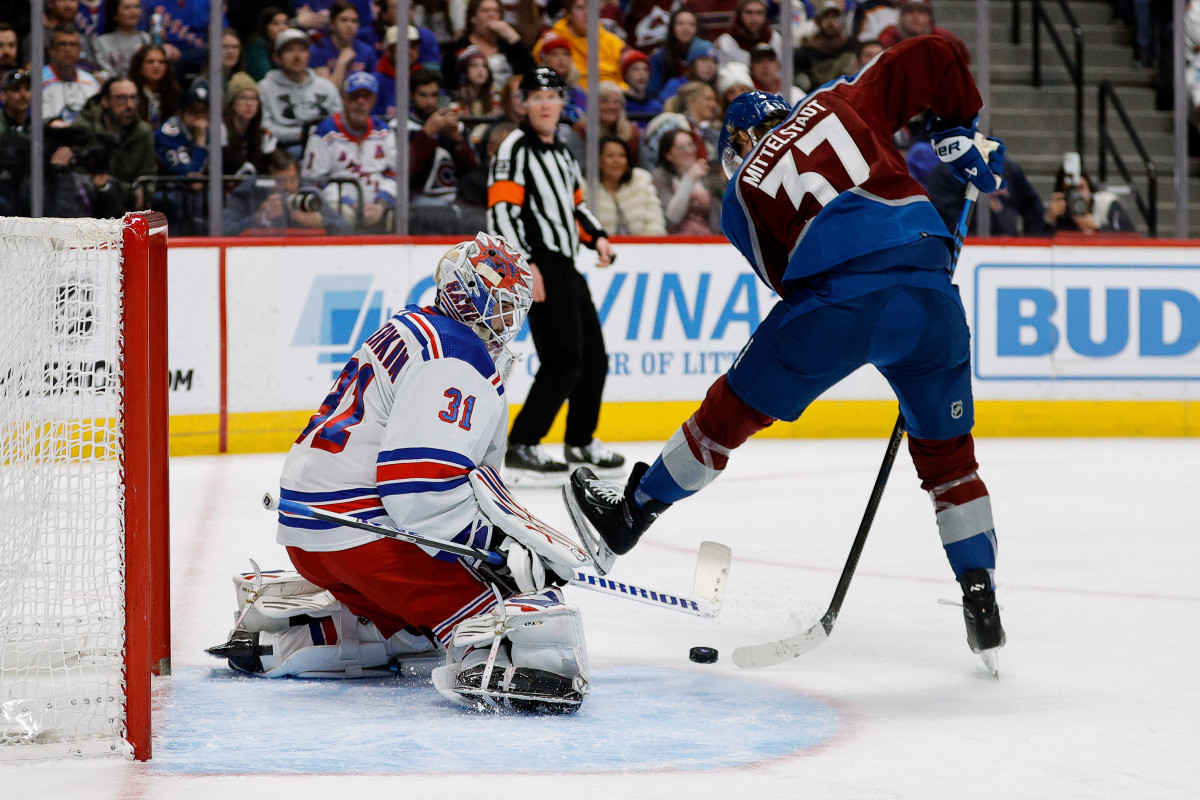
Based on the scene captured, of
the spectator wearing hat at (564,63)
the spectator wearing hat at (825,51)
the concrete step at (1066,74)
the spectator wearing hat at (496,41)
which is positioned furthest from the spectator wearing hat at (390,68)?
the concrete step at (1066,74)

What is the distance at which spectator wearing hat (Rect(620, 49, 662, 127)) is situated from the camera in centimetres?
713

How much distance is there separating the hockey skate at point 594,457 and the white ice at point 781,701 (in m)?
1.18

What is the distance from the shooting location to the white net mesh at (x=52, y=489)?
233 centimetres

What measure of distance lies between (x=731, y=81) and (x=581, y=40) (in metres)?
0.76

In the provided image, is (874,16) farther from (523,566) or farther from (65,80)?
(523,566)

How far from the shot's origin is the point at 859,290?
2.69 m

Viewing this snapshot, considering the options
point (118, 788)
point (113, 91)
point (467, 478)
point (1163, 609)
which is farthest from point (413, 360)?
point (113, 91)

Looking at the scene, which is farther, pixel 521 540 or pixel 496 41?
pixel 496 41

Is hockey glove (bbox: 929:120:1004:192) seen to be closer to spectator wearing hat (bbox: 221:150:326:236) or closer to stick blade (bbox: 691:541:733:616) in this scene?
stick blade (bbox: 691:541:733:616)

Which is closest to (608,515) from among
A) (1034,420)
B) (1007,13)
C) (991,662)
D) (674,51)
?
(991,662)

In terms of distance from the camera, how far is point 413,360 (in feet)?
8.38

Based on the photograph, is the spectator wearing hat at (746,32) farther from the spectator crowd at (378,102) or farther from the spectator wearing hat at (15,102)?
the spectator wearing hat at (15,102)

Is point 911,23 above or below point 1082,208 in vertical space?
above

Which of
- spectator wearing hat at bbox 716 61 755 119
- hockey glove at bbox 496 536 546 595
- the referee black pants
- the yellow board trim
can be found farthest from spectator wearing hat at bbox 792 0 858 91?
hockey glove at bbox 496 536 546 595
